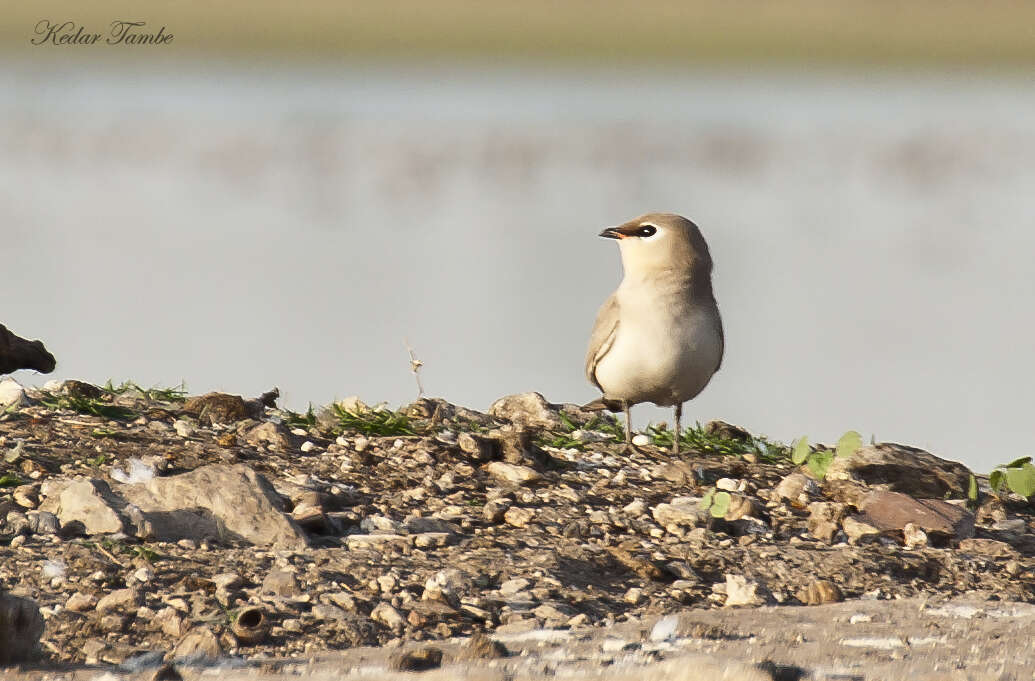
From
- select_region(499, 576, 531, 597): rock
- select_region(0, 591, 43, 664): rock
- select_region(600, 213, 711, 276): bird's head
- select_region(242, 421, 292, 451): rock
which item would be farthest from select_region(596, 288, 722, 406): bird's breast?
select_region(0, 591, 43, 664): rock

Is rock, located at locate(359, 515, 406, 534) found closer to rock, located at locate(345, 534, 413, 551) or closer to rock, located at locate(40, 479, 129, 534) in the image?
rock, located at locate(345, 534, 413, 551)

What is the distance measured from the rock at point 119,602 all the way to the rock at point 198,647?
0.28 m

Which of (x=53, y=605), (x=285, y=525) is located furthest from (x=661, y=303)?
(x=53, y=605)

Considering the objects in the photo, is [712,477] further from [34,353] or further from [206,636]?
[34,353]

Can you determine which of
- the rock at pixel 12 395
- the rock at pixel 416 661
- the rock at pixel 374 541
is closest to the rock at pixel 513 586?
the rock at pixel 374 541

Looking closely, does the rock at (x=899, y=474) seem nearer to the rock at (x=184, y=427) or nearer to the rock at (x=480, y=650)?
the rock at (x=480, y=650)

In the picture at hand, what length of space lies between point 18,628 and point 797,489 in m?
3.25

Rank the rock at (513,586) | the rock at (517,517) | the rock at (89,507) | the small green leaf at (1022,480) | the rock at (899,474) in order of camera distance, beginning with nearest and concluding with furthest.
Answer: the rock at (513,586) < the rock at (89,507) < the rock at (517,517) < the small green leaf at (1022,480) < the rock at (899,474)

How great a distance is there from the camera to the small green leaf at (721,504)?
501 centimetres

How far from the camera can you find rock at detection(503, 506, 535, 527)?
4871 millimetres

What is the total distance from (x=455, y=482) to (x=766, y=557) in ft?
4.20

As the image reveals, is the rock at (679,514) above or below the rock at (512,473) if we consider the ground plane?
below

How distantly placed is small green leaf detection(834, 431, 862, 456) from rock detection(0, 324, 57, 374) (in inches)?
141

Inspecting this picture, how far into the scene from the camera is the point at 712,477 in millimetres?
5652
